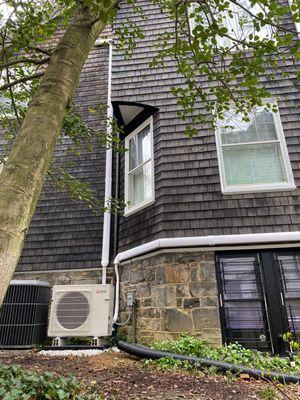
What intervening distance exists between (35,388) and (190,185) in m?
3.48

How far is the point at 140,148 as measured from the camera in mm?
5941

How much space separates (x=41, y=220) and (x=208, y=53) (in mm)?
4679

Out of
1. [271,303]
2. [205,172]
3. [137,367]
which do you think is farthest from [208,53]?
[137,367]

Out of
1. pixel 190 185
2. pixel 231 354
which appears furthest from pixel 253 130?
pixel 231 354

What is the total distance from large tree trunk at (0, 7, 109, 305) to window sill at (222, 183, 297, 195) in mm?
2937

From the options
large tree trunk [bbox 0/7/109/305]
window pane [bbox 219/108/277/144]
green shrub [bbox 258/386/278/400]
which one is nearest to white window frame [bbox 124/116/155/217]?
window pane [bbox 219/108/277/144]

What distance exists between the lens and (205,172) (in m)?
4.90

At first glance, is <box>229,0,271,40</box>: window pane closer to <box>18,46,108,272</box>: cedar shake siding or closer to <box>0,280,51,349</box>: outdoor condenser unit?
<box>18,46,108,272</box>: cedar shake siding

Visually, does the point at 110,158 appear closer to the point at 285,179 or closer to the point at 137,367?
the point at 285,179

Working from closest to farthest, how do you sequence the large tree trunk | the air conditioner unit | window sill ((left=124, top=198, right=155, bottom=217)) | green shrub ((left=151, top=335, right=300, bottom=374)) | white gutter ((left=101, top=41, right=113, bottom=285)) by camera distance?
the large tree trunk → green shrub ((left=151, top=335, right=300, bottom=374)) → the air conditioner unit → window sill ((left=124, top=198, right=155, bottom=217)) → white gutter ((left=101, top=41, right=113, bottom=285))

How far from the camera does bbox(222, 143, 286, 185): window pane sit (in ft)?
15.6

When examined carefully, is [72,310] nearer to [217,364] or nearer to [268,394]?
[217,364]

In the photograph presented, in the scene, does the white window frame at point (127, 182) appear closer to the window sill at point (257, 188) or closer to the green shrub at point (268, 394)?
the window sill at point (257, 188)

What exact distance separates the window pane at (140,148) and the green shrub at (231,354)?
127 inches
